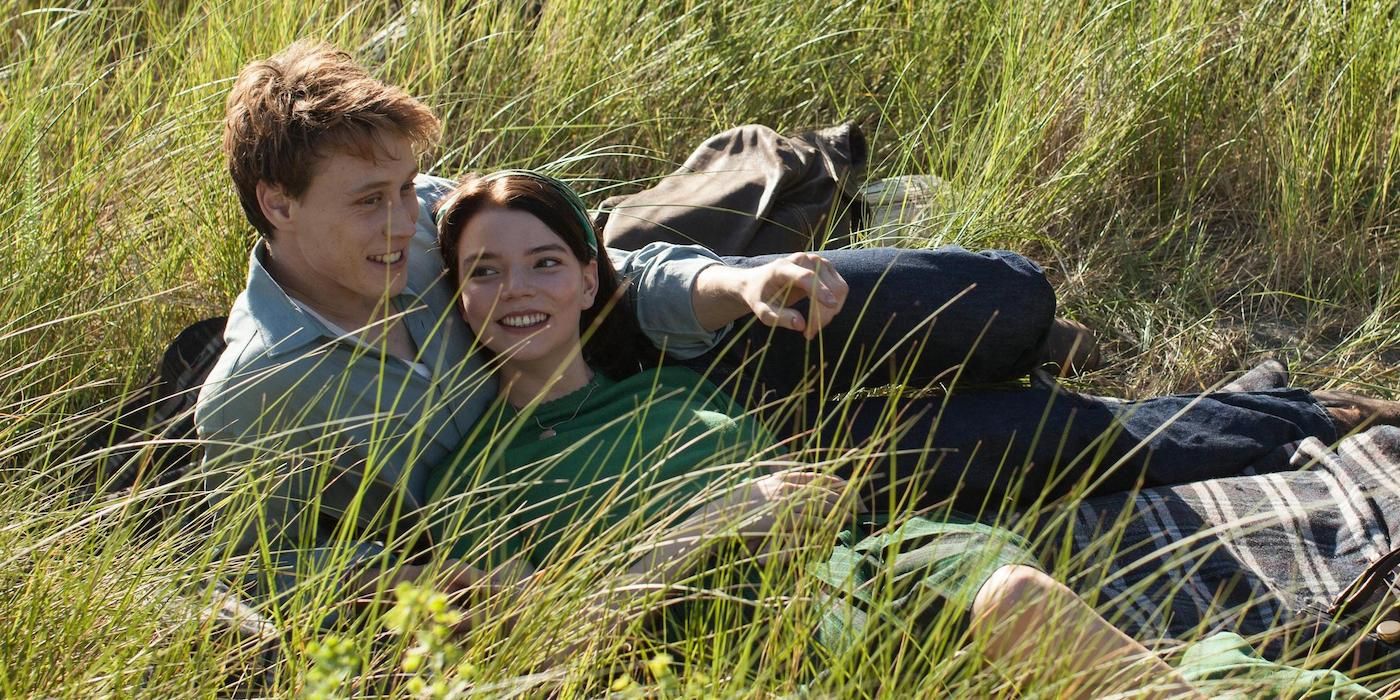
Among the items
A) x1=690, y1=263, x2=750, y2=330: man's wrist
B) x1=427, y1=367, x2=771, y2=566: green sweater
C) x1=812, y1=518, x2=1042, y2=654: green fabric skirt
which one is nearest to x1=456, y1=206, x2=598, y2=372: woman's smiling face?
x1=427, y1=367, x2=771, y2=566: green sweater

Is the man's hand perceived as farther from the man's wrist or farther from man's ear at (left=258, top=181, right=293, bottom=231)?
man's ear at (left=258, top=181, right=293, bottom=231)

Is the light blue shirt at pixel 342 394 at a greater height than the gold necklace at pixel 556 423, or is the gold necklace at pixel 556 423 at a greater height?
the light blue shirt at pixel 342 394

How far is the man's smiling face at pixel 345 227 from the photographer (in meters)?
2.69

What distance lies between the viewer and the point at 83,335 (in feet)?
10.4

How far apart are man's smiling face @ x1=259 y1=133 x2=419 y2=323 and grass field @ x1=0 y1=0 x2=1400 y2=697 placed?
0.66 meters

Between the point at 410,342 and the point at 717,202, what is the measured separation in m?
1.05

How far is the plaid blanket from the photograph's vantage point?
249 cm

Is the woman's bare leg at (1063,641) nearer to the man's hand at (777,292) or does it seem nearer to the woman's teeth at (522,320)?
the man's hand at (777,292)

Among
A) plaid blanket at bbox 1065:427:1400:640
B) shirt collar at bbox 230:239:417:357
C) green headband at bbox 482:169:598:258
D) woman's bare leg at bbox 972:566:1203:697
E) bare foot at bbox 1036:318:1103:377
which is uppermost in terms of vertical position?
green headband at bbox 482:169:598:258

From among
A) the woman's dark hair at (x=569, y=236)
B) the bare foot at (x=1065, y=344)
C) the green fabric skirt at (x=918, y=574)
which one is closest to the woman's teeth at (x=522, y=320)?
the woman's dark hair at (x=569, y=236)

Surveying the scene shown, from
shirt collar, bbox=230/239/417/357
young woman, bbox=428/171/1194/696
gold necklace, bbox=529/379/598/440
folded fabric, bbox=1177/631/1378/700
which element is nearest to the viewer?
folded fabric, bbox=1177/631/1378/700

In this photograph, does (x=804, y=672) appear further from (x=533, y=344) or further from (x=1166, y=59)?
(x=1166, y=59)

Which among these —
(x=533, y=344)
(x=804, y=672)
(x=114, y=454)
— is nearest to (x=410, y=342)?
(x=533, y=344)

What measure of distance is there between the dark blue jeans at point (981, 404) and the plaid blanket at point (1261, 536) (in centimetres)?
9
